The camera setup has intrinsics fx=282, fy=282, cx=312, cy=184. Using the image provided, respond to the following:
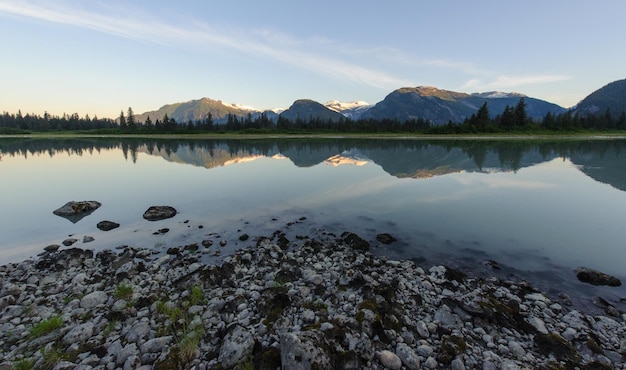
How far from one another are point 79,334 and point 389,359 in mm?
7316

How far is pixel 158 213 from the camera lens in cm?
1686

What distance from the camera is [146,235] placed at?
46.0 ft

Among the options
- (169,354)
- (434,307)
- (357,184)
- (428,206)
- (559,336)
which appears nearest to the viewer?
(169,354)

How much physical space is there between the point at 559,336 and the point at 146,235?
15950 mm

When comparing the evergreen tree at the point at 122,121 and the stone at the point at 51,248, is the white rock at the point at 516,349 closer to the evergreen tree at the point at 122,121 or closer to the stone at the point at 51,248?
the stone at the point at 51,248

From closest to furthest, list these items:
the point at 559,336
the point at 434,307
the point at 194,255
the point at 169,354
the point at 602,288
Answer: the point at 169,354, the point at 559,336, the point at 434,307, the point at 602,288, the point at 194,255

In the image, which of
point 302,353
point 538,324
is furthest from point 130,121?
point 538,324

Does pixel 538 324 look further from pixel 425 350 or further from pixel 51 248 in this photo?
pixel 51 248

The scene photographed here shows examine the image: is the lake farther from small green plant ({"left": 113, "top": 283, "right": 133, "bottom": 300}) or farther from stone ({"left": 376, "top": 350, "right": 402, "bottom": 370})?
stone ({"left": 376, "top": 350, "right": 402, "bottom": 370})

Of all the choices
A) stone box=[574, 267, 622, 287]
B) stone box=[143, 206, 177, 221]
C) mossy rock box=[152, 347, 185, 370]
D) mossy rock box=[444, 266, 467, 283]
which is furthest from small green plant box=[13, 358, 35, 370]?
stone box=[574, 267, 622, 287]

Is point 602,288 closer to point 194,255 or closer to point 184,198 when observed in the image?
point 194,255

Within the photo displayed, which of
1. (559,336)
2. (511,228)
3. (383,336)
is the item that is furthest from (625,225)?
(383,336)

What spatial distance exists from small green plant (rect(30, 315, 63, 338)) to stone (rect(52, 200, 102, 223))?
1136 cm

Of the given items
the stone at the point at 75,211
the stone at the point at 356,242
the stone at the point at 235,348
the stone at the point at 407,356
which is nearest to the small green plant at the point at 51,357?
the stone at the point at 235,348
